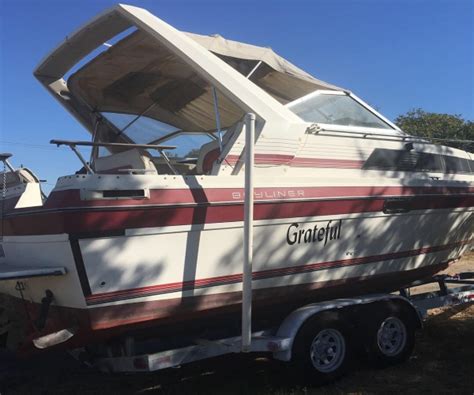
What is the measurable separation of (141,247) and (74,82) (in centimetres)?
297

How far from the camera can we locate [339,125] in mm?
5383

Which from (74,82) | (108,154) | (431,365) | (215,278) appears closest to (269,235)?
(215,278)

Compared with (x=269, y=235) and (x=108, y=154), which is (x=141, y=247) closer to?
(x=269, y=235)

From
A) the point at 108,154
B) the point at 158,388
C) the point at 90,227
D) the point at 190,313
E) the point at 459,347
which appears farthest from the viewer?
the point at 108,154

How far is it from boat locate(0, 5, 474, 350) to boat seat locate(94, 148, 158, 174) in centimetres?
2

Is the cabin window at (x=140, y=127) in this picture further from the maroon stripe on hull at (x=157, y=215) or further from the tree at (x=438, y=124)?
the tree at (x=438, y=124)

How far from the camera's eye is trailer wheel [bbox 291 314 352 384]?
14.7ft

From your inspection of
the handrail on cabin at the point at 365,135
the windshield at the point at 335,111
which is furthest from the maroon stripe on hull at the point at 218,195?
the windshield at the point at 335,111

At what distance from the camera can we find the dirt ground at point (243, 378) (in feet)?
15.1

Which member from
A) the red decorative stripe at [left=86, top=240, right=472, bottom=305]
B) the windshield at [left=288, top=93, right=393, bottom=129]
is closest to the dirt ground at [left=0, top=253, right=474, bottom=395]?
the red decorative stripe at [left=86, top=240, right=472, bottom=305]

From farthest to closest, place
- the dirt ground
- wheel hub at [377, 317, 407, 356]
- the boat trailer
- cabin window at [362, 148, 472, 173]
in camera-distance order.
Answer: cabin window at [362, 148, 472, 173] → wheel hub at [377, 317, 407, 356] → the dirt ground → the boat trailer

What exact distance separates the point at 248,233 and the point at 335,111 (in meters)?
2.08

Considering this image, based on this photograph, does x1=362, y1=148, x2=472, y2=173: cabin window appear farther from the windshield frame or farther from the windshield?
the windshield

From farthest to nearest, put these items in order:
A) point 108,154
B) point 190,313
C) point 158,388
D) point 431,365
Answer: point 108,154, point 431,365, point 158,388, point 190,313
